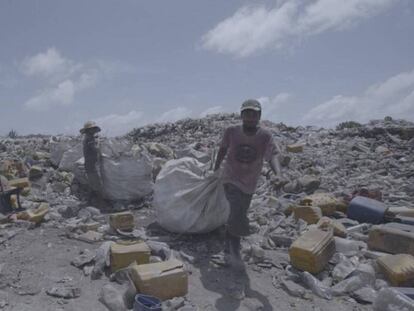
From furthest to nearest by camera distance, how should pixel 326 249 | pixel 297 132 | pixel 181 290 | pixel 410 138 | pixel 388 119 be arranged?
pixel 388 119, pixel 297 132, pixel 410 138, pixel 326 249, pixel 181 290

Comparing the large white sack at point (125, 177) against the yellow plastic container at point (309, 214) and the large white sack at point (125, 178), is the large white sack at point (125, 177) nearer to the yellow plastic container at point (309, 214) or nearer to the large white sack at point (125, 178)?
the large white sack at point (125, 178)

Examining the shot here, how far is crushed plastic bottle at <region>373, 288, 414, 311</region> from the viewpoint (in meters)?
2.44

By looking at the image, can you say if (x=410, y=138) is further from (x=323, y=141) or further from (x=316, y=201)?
(x=316, y=201)

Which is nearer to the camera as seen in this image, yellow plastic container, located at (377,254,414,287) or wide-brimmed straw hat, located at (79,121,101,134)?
yellow plastic container, located at (377,254,414,287)

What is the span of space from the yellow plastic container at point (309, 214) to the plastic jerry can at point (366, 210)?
0.43 metres

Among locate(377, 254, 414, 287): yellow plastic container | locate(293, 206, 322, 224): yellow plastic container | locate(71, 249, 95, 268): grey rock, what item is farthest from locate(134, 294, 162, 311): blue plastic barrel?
locate(293, 206, 322, 224): yellow plastic container

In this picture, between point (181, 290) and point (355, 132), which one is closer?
point (181, 290)

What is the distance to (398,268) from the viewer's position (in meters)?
2.95

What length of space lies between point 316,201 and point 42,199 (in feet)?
11.8

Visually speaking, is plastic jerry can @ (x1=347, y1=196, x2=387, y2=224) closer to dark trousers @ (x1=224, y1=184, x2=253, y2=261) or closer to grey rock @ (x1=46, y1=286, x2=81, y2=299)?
dark trousers @ (x1=224, y1=184, x2=253, y2=261)

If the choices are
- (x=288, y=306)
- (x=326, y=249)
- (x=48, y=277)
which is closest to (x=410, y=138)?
(x=326, y=249)

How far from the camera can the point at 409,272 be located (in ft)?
9.51

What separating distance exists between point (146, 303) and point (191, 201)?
1356mm

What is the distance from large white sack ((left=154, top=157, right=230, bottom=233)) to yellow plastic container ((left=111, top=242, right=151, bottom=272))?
0.69m
